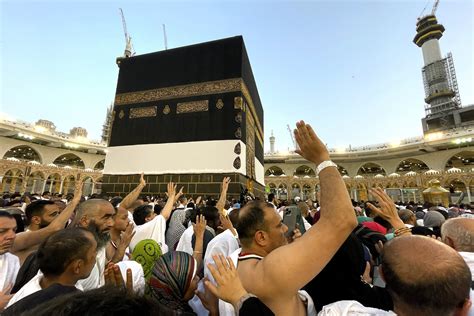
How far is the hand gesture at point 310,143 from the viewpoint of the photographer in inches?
39.6

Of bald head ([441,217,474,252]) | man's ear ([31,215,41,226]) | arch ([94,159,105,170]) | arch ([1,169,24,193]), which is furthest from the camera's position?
arch ([94,159,105,170])

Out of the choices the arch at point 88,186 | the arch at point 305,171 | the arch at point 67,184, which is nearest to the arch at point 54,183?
the arch at point 67,184

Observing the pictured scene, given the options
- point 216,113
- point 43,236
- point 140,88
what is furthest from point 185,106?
point 43,236

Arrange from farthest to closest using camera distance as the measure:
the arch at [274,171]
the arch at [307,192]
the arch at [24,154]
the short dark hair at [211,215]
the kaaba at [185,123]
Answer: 1. the arch at [274,171]
2. the arch at [307,192]
3. the arch at [24,154]
4. the kaaba at [185,123]
5. the short dark hair at [211,215]

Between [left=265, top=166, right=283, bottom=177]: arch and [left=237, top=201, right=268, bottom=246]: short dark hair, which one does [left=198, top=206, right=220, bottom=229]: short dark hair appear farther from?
[left=265, top=166, right=283, bottom=177]: arch

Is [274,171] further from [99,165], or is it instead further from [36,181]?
[36,181]

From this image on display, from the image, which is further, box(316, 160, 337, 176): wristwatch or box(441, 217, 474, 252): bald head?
box(441, 217, 474, 252): bald head

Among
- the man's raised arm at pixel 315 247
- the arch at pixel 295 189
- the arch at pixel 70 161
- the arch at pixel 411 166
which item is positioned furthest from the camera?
the arch at pixel 295 189

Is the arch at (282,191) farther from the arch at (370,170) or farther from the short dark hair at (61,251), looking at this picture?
the short dark hair at (61,251)

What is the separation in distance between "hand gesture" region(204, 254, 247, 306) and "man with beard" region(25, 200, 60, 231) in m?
2.09

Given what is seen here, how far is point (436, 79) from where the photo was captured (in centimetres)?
3150

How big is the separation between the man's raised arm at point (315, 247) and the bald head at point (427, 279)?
177 mm

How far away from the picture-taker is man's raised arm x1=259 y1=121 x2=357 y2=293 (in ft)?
2.61

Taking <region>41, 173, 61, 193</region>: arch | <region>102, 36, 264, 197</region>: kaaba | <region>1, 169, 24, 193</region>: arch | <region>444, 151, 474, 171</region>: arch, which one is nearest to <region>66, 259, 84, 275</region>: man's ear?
<region>102, 36, 264, 197</region>: kaaba
